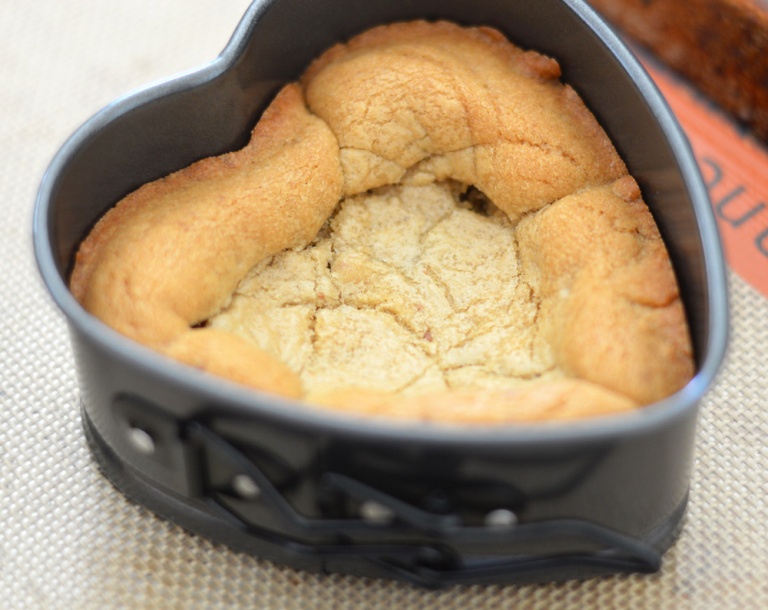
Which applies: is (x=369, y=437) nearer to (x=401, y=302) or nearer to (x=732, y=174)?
(x=401, y=302)

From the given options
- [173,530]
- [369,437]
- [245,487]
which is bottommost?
[173,530]

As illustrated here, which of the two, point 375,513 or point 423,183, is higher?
point 423,183

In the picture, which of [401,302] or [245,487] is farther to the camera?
[401,302]

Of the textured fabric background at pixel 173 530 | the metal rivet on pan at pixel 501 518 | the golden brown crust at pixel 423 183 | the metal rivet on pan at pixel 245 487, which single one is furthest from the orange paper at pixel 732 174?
the metal rivet on pan at pixel 245 487

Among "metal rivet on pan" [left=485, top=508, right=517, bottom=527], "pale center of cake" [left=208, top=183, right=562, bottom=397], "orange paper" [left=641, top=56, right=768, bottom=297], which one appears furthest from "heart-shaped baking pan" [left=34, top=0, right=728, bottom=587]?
"orange paper" [left=641, top=56, right=768, bottom=297]

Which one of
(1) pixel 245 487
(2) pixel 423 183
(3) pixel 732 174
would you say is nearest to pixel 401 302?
(2) pixel 423 183

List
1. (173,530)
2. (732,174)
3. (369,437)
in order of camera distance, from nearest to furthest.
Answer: (369,437) < (173,530) < (732,174)

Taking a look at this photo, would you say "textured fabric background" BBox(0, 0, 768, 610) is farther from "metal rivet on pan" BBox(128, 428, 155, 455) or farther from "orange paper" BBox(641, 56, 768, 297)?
"metal rivet on pan" BBox(128, 428, 155, 455)
